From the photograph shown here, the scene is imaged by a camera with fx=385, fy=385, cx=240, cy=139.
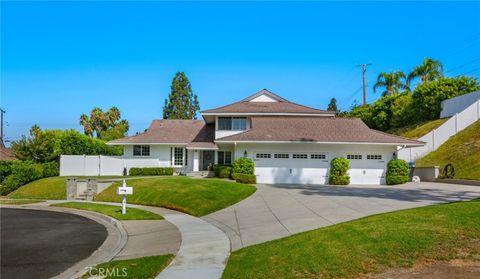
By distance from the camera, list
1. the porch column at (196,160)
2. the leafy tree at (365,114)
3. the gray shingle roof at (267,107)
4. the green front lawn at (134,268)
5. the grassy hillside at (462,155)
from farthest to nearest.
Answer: the leafy tree at (365,114), the porch column at (196,160), the gray shingle roof at (267,107), the grassy hillside at (462,155), the green front lawn at (134,268)

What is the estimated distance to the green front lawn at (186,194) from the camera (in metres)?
16.7

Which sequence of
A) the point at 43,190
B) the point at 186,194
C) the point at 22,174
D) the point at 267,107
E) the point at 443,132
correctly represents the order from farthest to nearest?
the point at 267,107
the point at 443,132
the point at 22,174
the point at 43,190
the point at 186,194

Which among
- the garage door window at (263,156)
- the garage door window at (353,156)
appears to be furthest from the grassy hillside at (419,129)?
the garage door window at (263,156)

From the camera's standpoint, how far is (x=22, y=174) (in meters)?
27.5

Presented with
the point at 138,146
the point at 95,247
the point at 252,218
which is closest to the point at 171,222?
the point at 252,218

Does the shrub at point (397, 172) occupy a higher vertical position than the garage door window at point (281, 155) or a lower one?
lower

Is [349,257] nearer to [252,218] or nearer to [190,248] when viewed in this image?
[190,248]

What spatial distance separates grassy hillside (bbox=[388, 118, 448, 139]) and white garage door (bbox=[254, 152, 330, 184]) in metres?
14.7

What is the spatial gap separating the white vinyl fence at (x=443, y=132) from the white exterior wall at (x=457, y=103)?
1624mm

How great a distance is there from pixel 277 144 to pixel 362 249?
723 inches

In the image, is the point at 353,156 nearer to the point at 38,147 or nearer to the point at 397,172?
the point at 397,172

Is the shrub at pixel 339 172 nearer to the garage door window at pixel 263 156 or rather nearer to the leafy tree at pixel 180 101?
the garage door window at pixel 263 156

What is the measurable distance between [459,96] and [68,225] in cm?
3572

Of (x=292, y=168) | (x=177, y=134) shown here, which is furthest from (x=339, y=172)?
(x=177, y=134)
